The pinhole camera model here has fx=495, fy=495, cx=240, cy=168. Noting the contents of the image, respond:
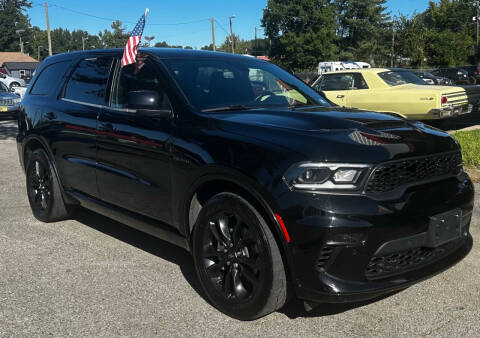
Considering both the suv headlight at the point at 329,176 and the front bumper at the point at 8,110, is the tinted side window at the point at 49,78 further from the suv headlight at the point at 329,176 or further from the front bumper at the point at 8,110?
the front bumper at the point at 8,110

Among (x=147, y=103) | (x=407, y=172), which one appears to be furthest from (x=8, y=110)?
(x=407, y=172)

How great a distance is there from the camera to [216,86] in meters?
3.91

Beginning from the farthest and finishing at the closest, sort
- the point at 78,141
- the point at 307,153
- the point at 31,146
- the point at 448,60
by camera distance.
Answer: the point at 448,60 → the point at 31,146 → the point at 78,141 → the point at 307,153

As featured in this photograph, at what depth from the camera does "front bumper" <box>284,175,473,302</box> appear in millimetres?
2658

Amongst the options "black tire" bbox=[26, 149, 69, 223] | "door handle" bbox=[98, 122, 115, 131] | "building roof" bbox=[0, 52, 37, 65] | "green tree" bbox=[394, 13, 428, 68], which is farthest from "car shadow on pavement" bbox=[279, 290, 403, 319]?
"building roof" bbox=[0, 52, 37, 65]

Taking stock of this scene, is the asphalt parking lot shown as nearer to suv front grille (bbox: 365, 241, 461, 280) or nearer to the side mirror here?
suv front grille (bbox: 365, 241, 461, 280)

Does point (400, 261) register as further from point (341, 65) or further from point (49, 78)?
point (341, 65)

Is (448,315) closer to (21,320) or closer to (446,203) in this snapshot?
(446,203)

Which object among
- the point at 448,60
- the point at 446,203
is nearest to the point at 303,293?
the point at 446,203

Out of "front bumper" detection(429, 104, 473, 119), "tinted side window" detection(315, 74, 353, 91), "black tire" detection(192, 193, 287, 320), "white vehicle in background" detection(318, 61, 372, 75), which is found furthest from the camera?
"white vehicle in background" detection(318, 61, 372, 75)

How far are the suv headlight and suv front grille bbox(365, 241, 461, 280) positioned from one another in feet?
1.43

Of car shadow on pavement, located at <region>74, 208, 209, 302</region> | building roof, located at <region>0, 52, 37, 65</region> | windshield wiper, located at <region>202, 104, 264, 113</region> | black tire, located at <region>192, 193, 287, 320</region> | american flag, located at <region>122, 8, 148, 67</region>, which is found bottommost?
car shadow on pavement, located at <region>74, 208, 209, 302</region>

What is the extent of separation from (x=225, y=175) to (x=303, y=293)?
84 centimetres

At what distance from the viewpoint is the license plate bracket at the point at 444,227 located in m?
2.90
